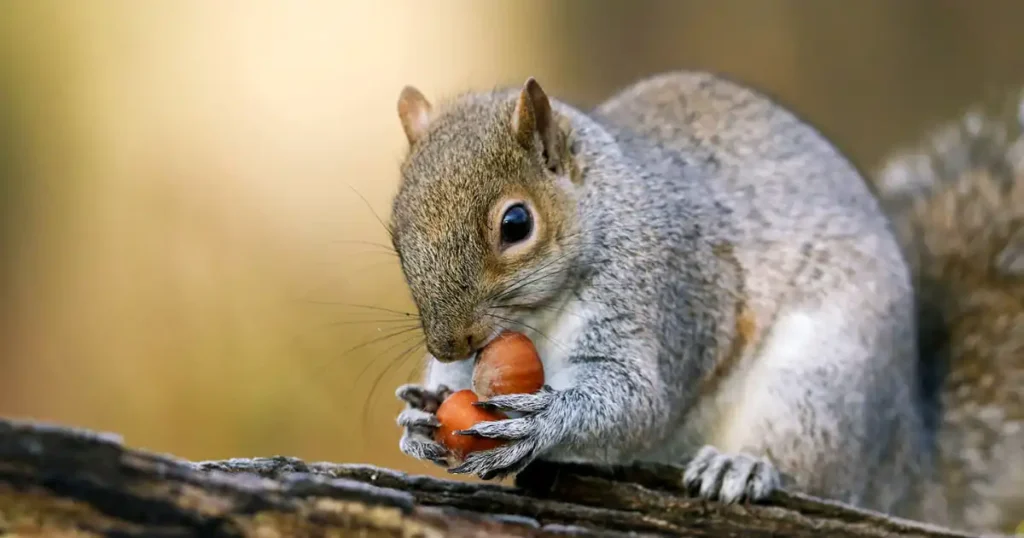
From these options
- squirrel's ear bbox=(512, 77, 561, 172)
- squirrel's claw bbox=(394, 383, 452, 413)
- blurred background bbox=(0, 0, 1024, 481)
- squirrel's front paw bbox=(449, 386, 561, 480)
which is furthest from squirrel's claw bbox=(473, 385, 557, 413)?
blurred background bbox=(0, 0, 1024, 481)

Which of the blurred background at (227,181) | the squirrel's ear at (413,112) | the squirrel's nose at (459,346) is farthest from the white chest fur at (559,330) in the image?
the blurred background at (227,181)

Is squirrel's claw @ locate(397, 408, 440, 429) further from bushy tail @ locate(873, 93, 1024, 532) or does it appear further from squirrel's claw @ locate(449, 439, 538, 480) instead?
bushy tail @ locate(873, 93, 1024, 532)

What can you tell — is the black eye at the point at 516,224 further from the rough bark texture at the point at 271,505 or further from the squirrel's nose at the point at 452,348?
the rough bark texture at the point at 271,505

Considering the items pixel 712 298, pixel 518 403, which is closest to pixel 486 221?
pixel 518 403

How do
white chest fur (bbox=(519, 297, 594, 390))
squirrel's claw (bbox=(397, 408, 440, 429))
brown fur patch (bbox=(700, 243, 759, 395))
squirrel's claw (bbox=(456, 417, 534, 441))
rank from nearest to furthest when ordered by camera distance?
squirrel's claw (bbox=(456, 417, 534, 441))
squirrel's claw (bbox=(397, 408, 440, 429))
white chest fur (bbox=(519, 297, 594, 390))
brown fur patch (bbox=(700, 243, 759, 395))

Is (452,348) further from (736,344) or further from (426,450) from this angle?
(736,344)

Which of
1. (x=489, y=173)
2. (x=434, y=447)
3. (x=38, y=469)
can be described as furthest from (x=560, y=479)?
(x=38, y=469)
